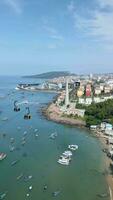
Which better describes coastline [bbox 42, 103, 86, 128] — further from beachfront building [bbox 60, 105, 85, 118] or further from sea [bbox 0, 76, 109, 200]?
sea [bbox 0, 76, 109, 200]

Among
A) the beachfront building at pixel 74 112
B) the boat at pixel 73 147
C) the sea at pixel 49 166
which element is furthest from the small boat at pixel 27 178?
the beachfront building at pixel 74 112

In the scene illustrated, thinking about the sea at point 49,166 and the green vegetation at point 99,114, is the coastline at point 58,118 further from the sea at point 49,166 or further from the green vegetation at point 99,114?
the sea at point 49,166

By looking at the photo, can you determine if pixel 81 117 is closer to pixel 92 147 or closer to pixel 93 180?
pixel 92 147

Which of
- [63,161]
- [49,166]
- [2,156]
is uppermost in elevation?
[2,156]

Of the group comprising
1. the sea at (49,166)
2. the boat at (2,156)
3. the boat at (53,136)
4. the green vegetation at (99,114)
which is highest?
the green vegetation at (99,114)

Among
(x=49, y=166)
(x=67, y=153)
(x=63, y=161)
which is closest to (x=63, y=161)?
(x=63, y=161)

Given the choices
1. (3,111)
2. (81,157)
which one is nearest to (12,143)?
(81,157)

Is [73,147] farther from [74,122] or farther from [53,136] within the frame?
[74,122]
